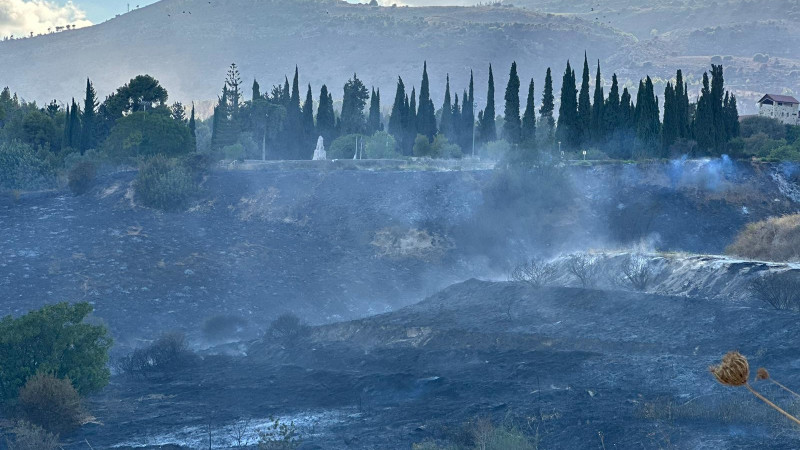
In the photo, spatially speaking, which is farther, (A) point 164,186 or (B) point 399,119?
(B) point 399,119

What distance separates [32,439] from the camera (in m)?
32.8

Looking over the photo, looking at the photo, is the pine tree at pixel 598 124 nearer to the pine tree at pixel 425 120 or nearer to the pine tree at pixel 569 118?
the pine tree at pixel 569 118

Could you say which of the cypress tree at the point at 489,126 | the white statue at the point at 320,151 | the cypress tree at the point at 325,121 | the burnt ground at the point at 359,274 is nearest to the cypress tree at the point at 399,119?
the cypress tree at the point at 325,121

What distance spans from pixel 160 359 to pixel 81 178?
3213 centimetres

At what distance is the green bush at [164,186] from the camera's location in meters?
73.9

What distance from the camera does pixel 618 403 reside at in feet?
107

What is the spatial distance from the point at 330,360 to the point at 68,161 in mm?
51666

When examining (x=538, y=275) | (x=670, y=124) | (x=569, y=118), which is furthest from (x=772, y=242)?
(x=569, y=118)

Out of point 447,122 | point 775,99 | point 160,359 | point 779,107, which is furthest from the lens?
point 779,107

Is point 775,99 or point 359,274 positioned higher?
point 775,99

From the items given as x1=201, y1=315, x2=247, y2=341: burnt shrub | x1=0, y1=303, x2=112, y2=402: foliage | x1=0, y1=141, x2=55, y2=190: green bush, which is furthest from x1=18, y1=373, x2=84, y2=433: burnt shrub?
x1=0, y1=141, x2=55, y2=190: green bush

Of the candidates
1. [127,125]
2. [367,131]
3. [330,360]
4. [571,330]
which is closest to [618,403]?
[571,330]

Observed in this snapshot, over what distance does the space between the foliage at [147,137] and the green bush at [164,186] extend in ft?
30.1

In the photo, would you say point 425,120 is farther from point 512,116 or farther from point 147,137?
point 147,137
